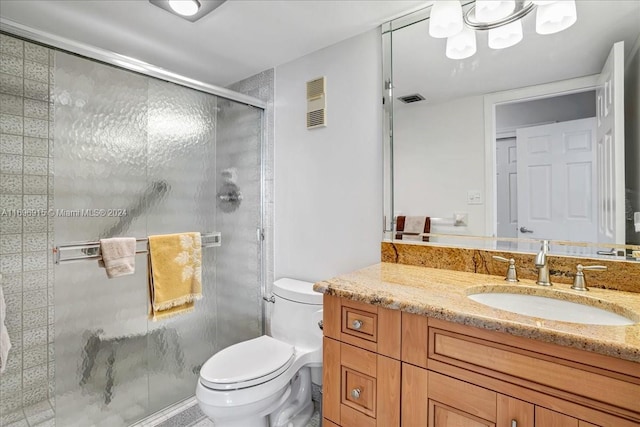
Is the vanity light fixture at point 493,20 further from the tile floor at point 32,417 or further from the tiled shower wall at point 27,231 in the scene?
the tile floor at point 32,417

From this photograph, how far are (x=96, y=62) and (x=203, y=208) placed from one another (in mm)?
851

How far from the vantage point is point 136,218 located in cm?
158

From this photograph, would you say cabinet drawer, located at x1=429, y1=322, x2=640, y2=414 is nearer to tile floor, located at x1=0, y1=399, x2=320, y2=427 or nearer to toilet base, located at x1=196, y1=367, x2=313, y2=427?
toilet base, located at x1=196, y1=367, x2=313, y2=427

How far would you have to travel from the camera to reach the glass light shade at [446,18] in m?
1.30

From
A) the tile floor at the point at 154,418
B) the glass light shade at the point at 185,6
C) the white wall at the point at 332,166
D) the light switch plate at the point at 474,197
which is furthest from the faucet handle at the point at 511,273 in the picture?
the glass light shade at the point at 185,6

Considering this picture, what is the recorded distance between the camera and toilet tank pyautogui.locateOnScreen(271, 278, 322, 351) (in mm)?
1618

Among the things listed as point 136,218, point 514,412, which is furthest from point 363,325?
point 136,218

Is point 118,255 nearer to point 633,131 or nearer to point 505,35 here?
point 505,35

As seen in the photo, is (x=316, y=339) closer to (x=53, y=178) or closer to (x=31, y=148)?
(x=53, y=178)

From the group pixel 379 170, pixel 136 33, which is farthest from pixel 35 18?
pixel 379 170

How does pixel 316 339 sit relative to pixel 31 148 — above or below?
below

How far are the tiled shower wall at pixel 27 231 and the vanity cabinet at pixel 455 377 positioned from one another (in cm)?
143

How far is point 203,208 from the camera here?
1.85 metres

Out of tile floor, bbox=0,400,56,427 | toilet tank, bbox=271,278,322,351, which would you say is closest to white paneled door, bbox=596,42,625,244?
toilet tank, bbox=271,278,322,351
